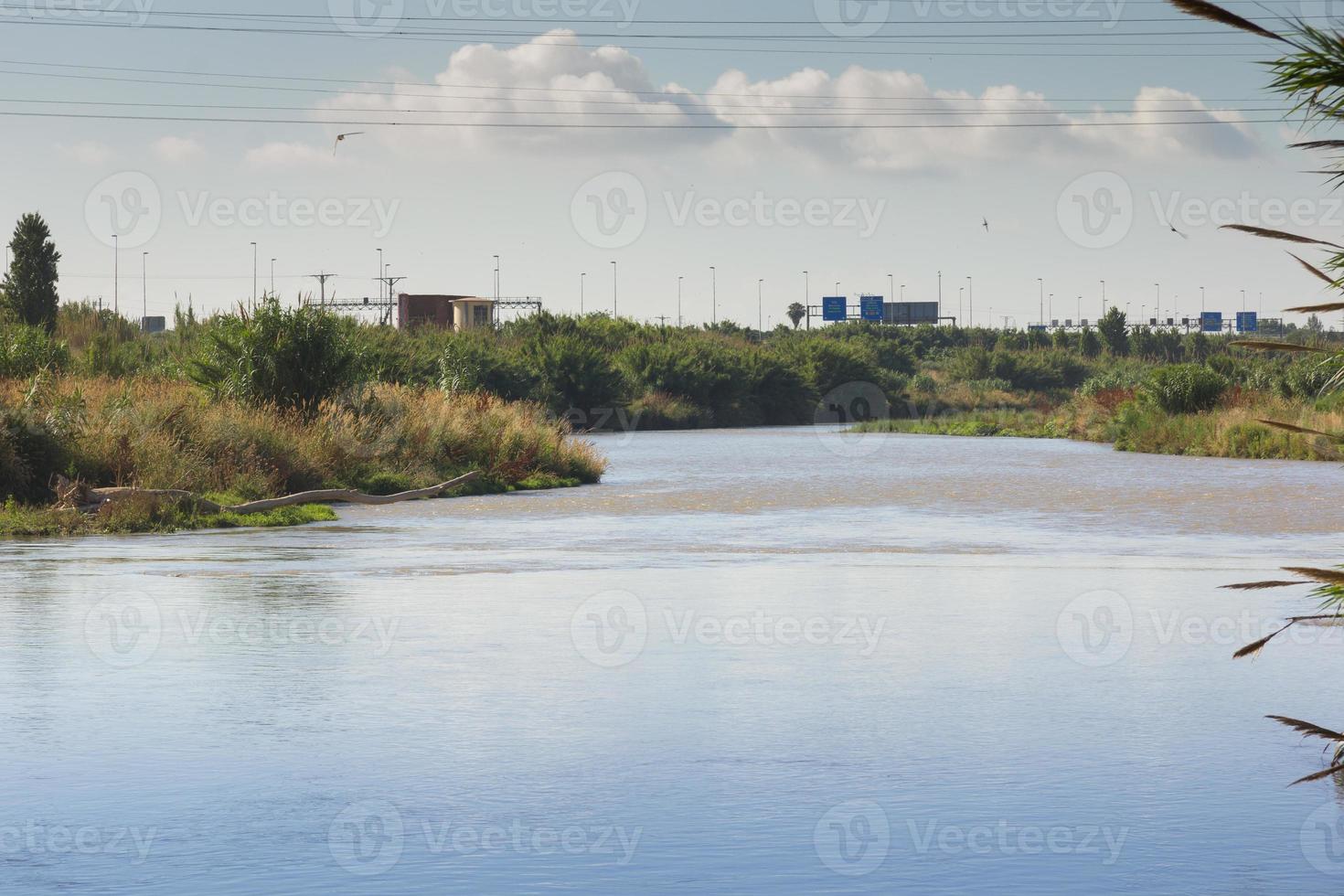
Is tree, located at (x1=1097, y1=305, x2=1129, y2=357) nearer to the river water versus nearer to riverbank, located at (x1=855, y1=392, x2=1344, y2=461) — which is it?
riverbank, located at (x1=855, y1=392, x2=1344, y2=461)

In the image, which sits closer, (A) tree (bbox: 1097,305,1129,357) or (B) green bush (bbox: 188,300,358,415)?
(B) green bush (bbox: 188,300,358,415)

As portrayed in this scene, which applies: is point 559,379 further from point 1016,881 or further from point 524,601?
point 1016,881

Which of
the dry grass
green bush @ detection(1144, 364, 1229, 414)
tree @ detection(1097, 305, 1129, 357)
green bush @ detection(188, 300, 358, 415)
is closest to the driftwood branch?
the dry grass

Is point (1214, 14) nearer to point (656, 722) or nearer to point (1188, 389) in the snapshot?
point (656, 722)

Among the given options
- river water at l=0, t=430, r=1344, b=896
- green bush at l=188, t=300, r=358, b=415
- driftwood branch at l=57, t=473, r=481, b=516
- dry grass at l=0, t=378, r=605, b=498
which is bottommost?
river water at l=0, t=430, r=1344, b=896

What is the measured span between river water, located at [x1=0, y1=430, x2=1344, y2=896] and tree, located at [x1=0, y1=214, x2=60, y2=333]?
35607mm

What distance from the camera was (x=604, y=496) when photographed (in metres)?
33.7

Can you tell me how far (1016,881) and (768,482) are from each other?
107ft

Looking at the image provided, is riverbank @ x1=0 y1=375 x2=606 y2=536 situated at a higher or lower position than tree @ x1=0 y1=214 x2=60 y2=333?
lower

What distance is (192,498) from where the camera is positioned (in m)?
25.6

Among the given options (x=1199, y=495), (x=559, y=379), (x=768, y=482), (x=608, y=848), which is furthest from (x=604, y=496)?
(x=559, y=379)

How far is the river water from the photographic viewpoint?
671cm

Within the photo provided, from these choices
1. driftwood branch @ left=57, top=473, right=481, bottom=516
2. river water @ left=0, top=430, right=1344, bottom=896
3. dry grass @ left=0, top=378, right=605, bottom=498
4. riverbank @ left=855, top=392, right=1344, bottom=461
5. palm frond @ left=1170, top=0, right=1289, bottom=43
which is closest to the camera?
palm frond @ left=1170, top=0, right=1289, bottom=43

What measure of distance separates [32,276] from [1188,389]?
129 ft
